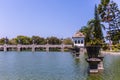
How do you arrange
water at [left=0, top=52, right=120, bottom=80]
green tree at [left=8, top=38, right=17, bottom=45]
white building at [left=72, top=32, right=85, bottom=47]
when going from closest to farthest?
water at [left=0, top=52, right=120, bottom=80]
white building at [left=72, top=32, right=85, bottom=47]
green tree at [left=8, top=38, right=17, bottom=45]

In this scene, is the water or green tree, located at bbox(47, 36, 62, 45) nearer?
the water

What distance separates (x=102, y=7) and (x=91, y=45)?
9774 millimetres

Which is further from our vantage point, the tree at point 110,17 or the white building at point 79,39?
the white building at point 79,39

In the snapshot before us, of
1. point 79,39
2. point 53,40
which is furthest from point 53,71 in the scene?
point 53,40

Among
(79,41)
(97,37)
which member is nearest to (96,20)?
(97,37)

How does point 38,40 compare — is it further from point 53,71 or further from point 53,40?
point 53,71

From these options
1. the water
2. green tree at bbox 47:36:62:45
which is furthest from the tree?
green tree at bbox 47:36:62:45

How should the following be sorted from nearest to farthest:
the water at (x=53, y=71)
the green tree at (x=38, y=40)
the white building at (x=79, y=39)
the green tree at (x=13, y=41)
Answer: the water at (x=53, y=71) < the white building at (x=79, y=39) < the green tree at (x=38, y=40) < the green tree at (x=13, y=41)

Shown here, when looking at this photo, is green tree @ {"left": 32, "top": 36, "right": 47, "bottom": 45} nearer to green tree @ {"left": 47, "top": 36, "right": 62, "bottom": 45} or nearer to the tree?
green tree @ {"left": 47, "top": 36, "right": 62, "bottom": 45}

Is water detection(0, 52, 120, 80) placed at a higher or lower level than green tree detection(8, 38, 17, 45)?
lower

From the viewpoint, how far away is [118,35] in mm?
42156

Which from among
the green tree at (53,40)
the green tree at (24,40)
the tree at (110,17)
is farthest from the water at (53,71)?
the green tree at (24,40)

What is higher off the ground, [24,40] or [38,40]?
[24,40]

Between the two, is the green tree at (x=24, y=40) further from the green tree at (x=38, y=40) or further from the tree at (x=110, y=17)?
the tree at (x=110, y=17)
